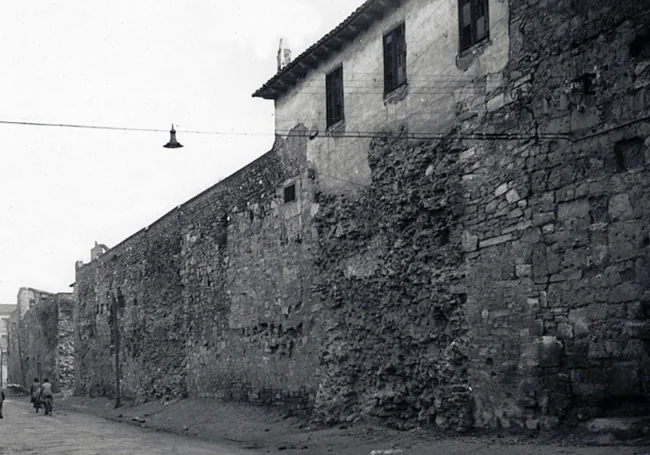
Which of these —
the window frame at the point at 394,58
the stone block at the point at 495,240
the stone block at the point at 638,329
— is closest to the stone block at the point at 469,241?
the stone block at the point at 495,240

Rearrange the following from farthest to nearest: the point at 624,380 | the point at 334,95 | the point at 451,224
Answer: the point at 334,95 → the point at 451,224 → the point at 624,380

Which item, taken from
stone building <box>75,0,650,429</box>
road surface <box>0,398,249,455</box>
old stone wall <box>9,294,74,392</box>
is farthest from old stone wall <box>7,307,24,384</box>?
stone building <box>75,0,650,429</box>

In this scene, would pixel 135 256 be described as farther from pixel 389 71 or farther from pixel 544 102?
pixel 544 102

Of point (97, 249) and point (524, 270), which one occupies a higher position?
point (97, 249)

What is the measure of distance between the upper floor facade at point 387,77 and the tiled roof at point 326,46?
0.07 ft

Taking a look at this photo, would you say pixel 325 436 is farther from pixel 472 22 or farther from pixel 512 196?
pixel 472 22

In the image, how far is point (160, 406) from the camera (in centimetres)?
2659

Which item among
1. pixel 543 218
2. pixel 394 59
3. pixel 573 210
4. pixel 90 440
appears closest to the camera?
pixel 573 210

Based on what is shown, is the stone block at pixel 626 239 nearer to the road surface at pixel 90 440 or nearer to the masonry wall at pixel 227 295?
the road surface at pixel 90 440

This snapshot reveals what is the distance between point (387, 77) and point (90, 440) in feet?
31.0

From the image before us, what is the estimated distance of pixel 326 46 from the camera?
17.8 metres

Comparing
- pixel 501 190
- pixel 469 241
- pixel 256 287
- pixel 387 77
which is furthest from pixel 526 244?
pixel 256 287

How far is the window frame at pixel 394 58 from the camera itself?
613 inches

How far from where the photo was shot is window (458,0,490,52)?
13328 millimetres
